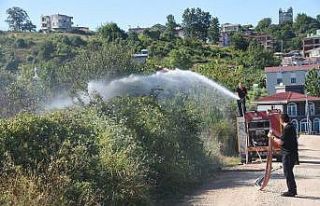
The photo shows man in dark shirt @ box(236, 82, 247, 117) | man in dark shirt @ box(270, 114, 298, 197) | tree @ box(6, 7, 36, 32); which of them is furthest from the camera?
tree @ box(6, 7, 36, 32)

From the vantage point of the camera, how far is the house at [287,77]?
301 ft

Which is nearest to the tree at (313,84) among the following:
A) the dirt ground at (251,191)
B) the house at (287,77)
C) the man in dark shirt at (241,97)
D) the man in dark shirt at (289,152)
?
the house at (287,77)

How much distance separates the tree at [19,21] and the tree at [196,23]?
1684 inches

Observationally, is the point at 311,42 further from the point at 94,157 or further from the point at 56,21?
the point at 94,157

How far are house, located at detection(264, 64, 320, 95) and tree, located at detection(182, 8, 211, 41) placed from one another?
6353 cm

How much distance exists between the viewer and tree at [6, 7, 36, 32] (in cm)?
13362

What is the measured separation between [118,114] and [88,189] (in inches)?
186

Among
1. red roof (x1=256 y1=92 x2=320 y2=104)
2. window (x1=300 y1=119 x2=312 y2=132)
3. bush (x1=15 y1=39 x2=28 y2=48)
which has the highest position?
bush (x1=15 y1=39 x2=28 y2=48)

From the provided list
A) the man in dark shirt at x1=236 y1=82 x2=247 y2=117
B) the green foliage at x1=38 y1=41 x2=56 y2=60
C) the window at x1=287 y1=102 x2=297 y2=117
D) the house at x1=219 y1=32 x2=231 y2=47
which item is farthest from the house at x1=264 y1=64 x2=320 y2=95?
the man in dark shirt at x1=236 y1=82 x2=247 y2=117

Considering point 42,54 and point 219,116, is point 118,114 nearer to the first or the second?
point 219,116

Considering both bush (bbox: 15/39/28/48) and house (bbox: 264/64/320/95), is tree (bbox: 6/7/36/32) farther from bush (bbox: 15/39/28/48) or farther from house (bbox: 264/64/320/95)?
house (bbox: 264/64/320/95)

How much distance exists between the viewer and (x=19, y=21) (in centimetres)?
13700

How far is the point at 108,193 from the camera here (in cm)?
1053

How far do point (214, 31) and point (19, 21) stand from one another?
50845 millimetres
